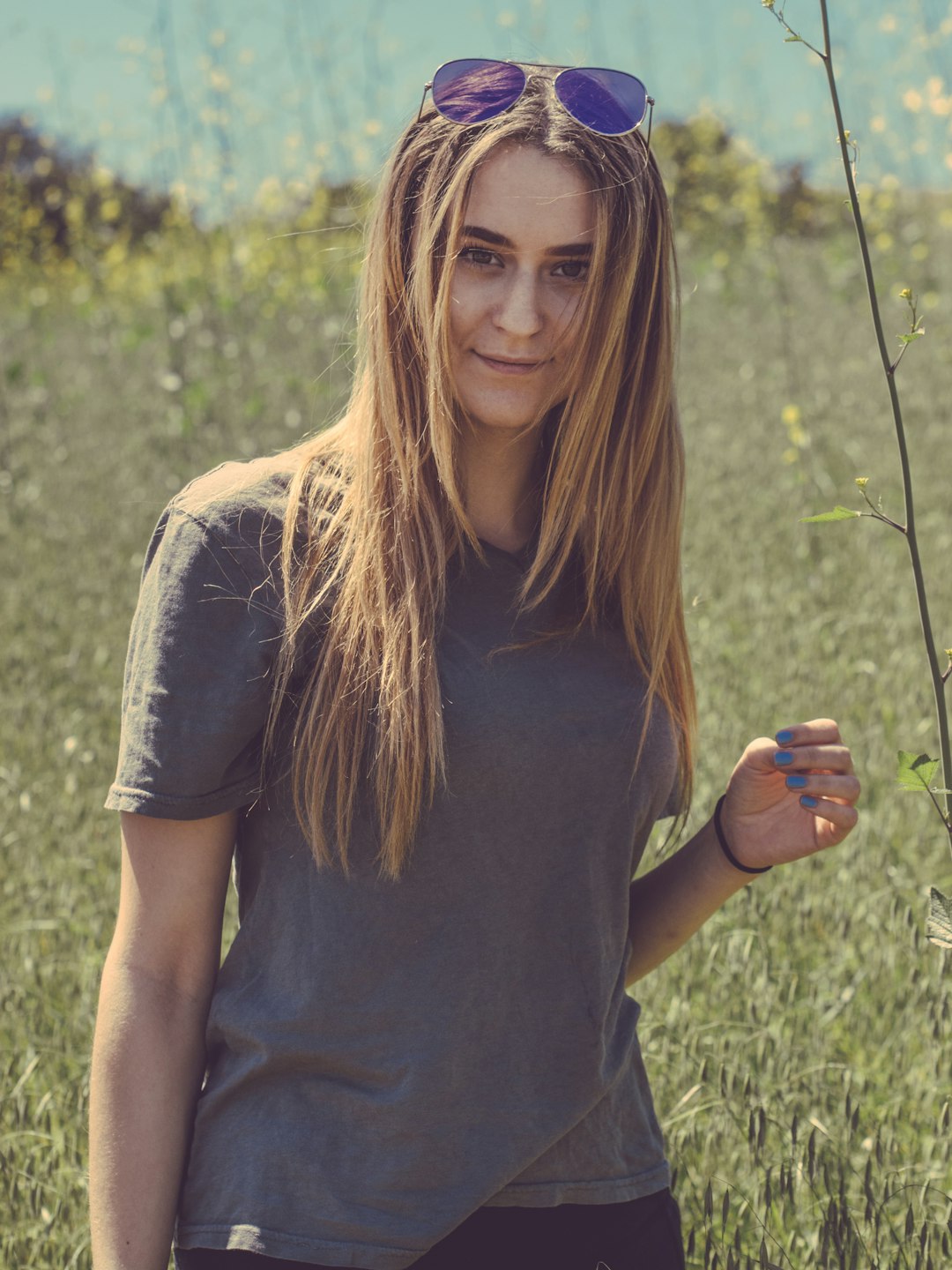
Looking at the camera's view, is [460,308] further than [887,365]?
Yes

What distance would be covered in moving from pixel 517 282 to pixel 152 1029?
90 centimetres

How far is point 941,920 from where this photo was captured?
44.8 inches

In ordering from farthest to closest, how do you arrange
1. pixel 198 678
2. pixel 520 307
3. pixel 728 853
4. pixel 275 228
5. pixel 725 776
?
pixel 275 228 < pixel 725 776 < pixel 728 853 < pixel 520 307 < pixel 198 678

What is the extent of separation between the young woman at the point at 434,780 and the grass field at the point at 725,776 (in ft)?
1.05

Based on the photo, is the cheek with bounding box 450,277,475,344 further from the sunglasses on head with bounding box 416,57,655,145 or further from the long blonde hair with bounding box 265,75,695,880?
the sunglasses on head with bounding box 416,57,655,145

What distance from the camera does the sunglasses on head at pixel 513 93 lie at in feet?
5.06

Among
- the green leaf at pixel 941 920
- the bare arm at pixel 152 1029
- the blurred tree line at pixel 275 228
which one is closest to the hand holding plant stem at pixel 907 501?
the green leaf at pixel 941 920

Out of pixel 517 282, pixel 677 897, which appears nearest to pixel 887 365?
pixel 517 282

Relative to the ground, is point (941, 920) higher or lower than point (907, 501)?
lower

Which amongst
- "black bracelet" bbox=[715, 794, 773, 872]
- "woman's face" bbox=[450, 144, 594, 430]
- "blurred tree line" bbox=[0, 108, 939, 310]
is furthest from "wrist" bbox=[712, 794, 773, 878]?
"blurred tree line" bbox=[0, 108, 939, 310]

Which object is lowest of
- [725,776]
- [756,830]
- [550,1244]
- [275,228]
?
[550,1244]

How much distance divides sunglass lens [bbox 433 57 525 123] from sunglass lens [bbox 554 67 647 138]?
2.2 inches

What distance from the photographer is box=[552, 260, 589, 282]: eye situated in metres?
1.58

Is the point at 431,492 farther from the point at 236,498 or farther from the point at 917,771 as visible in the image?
the point at 917,771
